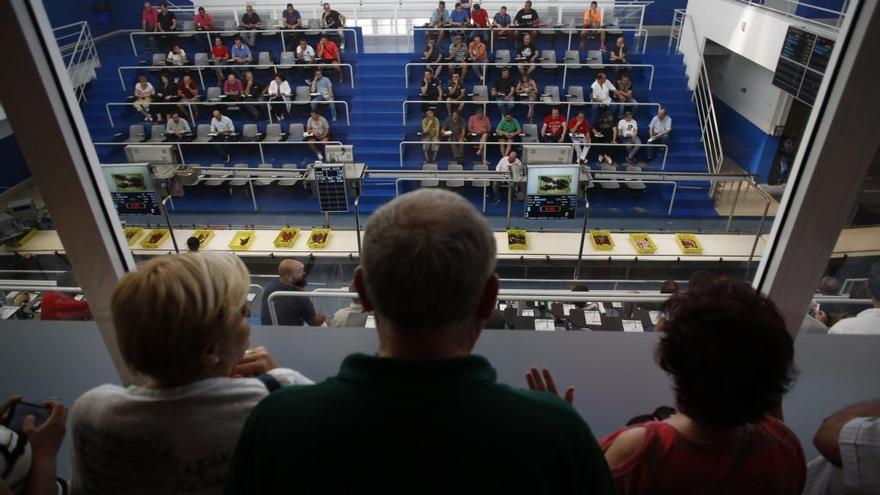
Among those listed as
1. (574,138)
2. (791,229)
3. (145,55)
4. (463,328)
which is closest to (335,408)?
(463,328)

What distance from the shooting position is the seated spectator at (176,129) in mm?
8391

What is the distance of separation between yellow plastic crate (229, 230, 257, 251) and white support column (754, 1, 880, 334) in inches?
175

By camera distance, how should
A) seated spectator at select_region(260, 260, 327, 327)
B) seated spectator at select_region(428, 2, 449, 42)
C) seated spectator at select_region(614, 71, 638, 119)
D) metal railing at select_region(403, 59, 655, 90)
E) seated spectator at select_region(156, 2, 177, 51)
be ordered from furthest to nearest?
seated spectator at select_region(156, 2, 177, 51)
seated spectator at select_region(428, 2, 449, 42)
seated spectator at select_region(614, 71, 638, 119)
metal railing at select_region(403, 59, 655, 90)
seated spectator at select_region(260, 260, 327, 327)

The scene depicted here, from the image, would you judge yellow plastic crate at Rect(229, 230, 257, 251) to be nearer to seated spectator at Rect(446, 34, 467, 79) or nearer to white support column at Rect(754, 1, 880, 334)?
white support column at Rect(754, 1, 880, 334)

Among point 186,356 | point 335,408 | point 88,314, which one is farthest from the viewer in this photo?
point 88,314

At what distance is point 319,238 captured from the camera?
5.07 metres

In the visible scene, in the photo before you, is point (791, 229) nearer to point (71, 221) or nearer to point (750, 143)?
point (71, 221)

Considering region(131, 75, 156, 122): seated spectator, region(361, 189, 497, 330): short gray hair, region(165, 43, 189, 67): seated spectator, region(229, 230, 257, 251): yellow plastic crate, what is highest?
region(361, 189, 497, 330): short gray hair

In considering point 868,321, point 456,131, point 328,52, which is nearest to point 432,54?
point 328,52

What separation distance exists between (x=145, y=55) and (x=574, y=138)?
8.62 meters

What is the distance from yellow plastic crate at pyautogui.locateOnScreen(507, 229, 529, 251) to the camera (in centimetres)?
487

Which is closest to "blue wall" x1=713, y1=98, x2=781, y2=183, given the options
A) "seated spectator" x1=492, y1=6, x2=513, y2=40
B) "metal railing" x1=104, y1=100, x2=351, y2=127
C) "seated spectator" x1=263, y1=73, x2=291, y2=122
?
"seated spectator" x1=492, y1=6, x2=513, y2=40

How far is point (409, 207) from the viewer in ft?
2.10

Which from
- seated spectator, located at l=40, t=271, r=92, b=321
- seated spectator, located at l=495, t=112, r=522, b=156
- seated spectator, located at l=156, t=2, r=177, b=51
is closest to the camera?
seated spectator, located at l=40, t=271, r=92, b=321
